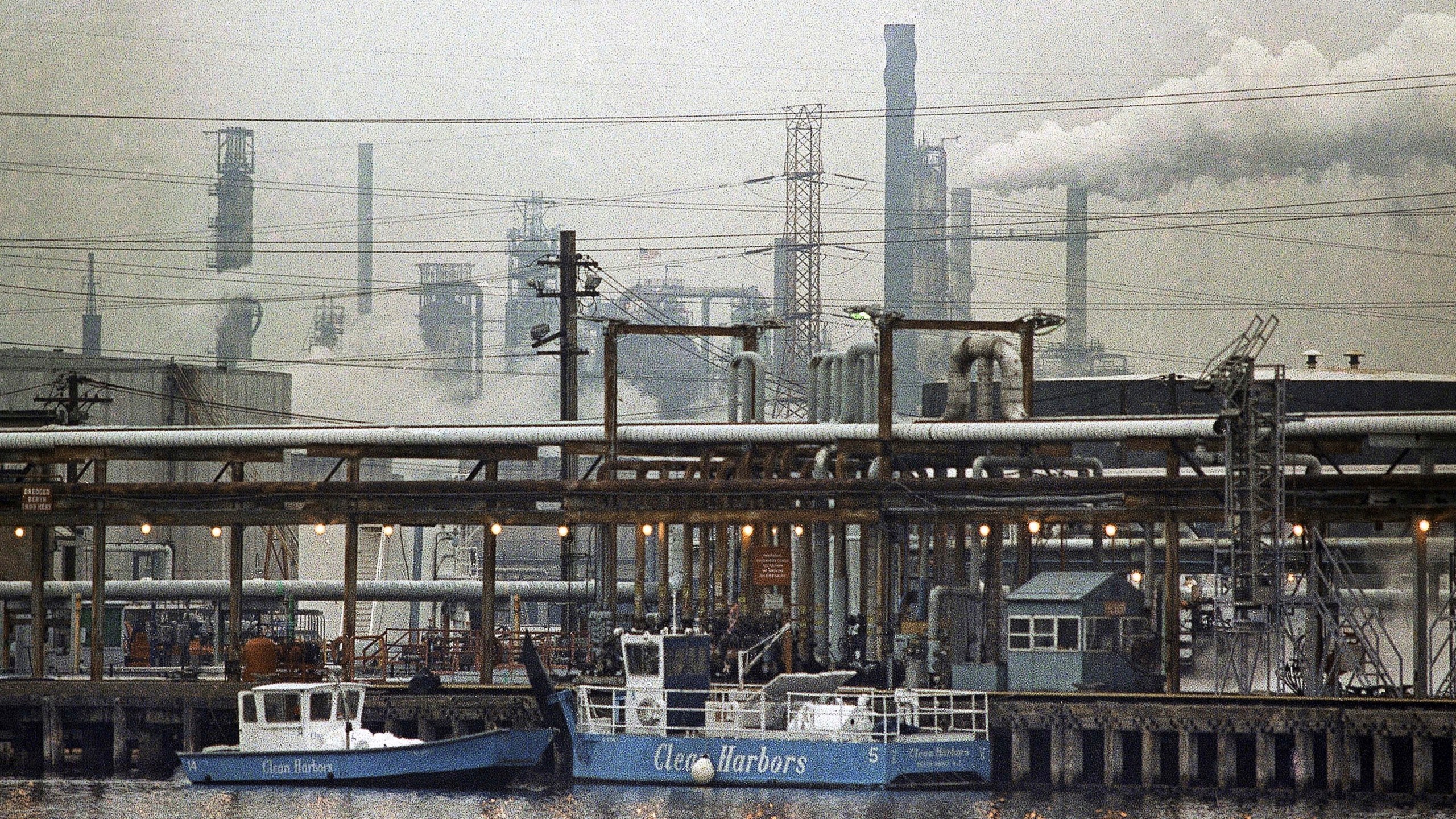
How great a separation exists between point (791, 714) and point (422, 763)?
888 centimetres

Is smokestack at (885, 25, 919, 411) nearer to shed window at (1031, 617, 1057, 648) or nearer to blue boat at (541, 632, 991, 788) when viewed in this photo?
shed window at (1031, 617, 1057, 648)

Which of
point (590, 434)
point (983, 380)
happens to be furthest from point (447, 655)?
point (983, 380)

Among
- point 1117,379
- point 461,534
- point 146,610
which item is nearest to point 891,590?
point 1117,379

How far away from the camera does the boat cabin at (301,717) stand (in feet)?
154

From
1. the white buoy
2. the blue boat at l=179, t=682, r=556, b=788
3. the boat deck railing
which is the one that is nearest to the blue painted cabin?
the boat deck railing

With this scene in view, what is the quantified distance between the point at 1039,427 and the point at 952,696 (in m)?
9.07

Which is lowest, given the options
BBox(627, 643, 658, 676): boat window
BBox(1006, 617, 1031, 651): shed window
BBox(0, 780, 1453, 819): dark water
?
BBox(0, 780, 1453, 819): dark water

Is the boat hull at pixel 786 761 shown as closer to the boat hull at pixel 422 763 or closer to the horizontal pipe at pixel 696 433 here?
the boat hull at pixel 422 763

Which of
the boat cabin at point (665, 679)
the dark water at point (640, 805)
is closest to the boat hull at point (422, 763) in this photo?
the dark water at point (640, 805)

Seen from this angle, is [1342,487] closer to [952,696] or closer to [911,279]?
[952,696]

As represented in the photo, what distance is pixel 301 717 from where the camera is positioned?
4716cm

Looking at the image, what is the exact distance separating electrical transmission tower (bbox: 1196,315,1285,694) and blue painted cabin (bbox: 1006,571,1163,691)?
2615 millimetres

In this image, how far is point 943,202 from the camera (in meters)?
148

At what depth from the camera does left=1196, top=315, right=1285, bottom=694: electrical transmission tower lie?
46.7 metres
